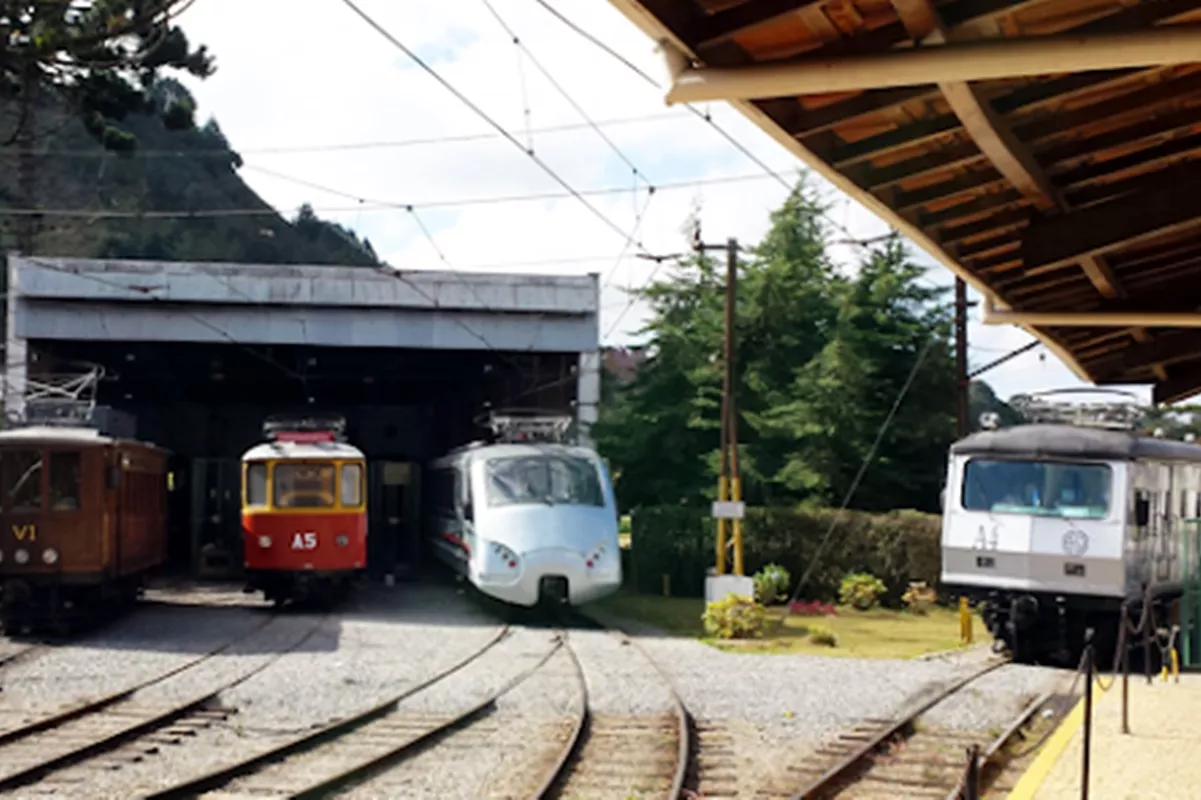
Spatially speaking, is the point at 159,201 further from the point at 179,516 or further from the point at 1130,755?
the point at 1130,755

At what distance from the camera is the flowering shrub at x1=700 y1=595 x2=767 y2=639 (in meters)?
20.7

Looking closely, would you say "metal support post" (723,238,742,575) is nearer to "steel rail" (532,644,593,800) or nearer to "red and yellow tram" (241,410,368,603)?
"red and yellow tram" (241,410,368,603)

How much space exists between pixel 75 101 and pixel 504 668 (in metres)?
14.2

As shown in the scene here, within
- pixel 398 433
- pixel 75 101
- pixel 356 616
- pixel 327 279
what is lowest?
pixel 356 616

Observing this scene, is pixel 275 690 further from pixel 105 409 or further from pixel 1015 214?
pixel 105 409

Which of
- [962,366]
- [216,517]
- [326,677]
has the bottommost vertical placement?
[326,677]

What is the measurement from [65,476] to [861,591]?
13.6 metres

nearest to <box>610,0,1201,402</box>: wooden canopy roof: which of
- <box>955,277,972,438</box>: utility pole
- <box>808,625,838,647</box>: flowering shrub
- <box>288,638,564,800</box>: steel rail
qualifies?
<box>288,638,564,800</box>: steel rail

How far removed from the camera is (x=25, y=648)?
17.6 meters

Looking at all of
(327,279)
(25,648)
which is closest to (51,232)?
(327,279)

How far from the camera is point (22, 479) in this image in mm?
19062

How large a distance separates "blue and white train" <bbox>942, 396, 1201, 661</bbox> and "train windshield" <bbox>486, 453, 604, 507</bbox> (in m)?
5.61

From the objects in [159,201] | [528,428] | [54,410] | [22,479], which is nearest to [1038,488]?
[528,428]

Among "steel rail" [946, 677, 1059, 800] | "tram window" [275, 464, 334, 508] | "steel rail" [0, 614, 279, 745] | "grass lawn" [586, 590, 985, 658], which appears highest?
"tram window" [275, 464, 334, 508]
